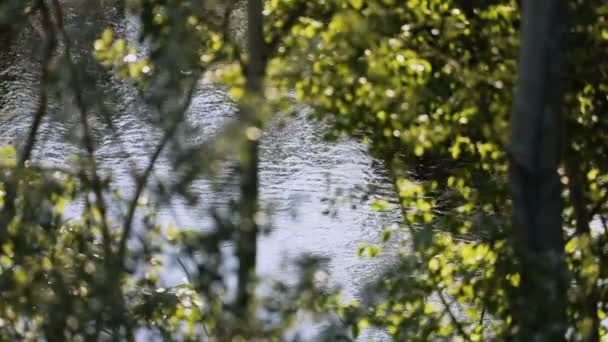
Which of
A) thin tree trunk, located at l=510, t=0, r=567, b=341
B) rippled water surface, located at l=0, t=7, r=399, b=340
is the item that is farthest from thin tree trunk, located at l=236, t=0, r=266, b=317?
rippled water surface, located at l=0, t=7, r=399, b=340

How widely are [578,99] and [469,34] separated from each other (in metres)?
0.51

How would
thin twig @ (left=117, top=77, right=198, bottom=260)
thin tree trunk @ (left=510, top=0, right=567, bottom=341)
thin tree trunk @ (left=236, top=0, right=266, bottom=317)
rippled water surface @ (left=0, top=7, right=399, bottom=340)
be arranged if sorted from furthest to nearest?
1. rippled water surface @ (left=0, top=7, right=399, bottom=340)
2. thin tree trunk @ (left=510, top=0, right=567, bottom=341)
3. thin twig @ (left=117, top=77, right=198, bottom=260)
4. thin tree trunk @ (left=236, top=0, right=266, bottom=317)

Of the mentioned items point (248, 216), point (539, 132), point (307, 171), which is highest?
point (539, 132)

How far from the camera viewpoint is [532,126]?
393cm

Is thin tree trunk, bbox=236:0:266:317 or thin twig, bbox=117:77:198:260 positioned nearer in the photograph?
thin tree trunk, bbox=236:0:266:317

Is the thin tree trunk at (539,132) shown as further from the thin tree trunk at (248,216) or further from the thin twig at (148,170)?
the thin twig at (148,170)

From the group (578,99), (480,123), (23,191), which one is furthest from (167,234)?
(578,99)

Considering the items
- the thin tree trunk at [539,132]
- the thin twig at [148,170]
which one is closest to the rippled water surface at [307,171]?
the thin tree trunk at [539,132]

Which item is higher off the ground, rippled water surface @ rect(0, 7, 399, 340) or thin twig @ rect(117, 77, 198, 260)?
thin twig @ rect(117, 77, 198, 260)

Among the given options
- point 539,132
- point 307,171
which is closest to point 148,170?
point 539,132

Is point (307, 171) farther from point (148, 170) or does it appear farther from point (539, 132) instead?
point (148, 170)

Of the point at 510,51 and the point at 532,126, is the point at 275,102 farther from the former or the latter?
the point at 510,51

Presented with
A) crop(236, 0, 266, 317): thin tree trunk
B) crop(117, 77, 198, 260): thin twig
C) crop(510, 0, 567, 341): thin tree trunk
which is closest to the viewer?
crop(236, 0, 266, 317): thin tree trunk

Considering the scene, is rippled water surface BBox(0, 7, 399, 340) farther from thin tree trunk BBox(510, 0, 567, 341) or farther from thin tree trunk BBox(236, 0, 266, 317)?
thin tree trunk BBox(236, 0, 266, 317)
